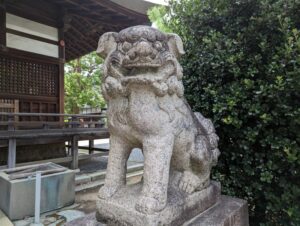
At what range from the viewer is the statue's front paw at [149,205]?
4.40ft

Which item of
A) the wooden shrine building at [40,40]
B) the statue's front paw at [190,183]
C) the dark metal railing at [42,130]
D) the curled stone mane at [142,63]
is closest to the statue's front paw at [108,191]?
the statue's front paw at [190,183]

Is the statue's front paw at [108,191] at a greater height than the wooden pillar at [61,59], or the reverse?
the wooden pillar at [61,59]

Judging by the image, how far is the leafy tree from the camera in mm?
12188

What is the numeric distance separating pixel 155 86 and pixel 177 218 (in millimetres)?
851

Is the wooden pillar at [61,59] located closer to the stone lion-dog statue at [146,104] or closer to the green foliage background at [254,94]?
the green foliage background at [254,94]

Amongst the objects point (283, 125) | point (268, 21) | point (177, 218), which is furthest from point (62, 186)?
point (268, 21)

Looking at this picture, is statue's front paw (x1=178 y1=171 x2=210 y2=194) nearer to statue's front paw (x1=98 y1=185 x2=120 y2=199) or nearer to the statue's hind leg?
the statue's hind leg

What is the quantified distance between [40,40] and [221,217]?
6.10 meters

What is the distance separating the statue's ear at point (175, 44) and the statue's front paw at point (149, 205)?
0.92m

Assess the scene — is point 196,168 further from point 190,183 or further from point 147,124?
point 147,124

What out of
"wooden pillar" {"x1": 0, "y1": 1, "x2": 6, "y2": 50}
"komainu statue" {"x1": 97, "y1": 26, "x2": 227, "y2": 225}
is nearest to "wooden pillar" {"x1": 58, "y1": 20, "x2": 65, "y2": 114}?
"wooden pillar" {"x1": 0, "y1": 1, "x2": 6, "y2": 50}

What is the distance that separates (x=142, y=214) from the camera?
1.35m

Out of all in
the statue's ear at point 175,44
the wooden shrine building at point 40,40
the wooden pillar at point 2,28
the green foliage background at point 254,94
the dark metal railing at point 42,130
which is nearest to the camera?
the statue's ear at point 175,44

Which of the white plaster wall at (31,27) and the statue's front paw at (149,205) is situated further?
the white plaster wall at (31,27)
